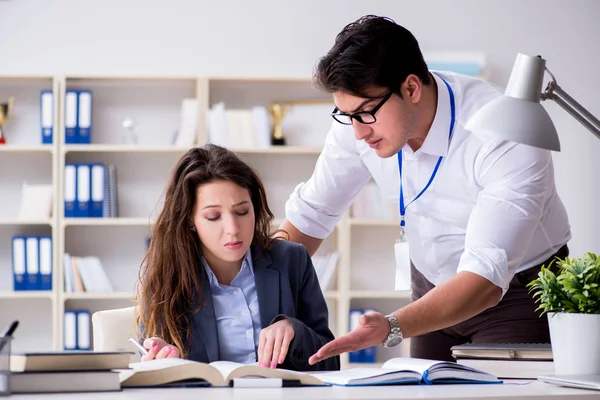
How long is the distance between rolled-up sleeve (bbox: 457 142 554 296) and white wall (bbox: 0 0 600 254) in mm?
3165

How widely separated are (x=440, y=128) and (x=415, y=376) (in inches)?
30.4

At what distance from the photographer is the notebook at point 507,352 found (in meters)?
1.73

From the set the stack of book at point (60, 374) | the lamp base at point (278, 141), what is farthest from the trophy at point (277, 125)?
the stack of book at point (60, 374)

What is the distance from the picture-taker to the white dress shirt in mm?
1796

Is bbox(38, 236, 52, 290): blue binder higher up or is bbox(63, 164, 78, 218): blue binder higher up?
bbox(63, 164, 78, 218): blue binder

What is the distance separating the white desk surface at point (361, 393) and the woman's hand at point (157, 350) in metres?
0.39

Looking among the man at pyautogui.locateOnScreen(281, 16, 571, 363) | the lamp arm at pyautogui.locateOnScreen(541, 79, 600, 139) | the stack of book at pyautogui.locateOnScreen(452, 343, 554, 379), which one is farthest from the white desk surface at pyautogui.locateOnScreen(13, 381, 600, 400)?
the lamp arm at pyautogui.locateOnScreen(541, 79, 600, 139)

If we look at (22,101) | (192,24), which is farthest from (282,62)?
(22,101)

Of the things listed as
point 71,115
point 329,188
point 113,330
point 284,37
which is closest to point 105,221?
point 71,115

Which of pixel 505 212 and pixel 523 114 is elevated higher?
pixel 523 114

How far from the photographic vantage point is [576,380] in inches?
51.2

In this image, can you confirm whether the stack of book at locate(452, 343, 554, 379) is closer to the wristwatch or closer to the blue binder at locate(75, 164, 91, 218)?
the wristwatch

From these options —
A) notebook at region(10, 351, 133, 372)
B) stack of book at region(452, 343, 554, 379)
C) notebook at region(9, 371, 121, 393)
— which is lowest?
stack of book at region(452, 343, 554, 379)

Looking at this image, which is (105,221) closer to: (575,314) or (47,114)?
(47,114)
